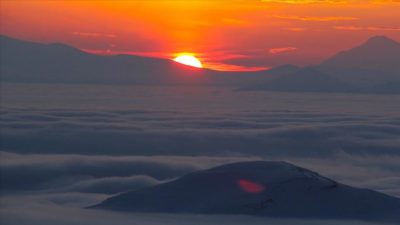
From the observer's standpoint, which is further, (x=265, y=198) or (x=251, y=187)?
(x=251, y=187)

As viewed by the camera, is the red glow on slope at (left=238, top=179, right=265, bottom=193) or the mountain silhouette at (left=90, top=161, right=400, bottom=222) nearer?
the mountain silhouette at (left=90, top=161, right=400, bottom=222)

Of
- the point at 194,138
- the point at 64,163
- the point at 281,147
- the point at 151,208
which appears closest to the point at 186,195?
the point at 151,208

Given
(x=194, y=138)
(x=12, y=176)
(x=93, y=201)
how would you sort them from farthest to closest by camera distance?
(x=194, y=138) < (x=12, y=176) < (x=93, y=201)

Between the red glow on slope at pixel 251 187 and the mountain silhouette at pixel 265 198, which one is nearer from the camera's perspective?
the mountain silhouette at pixel 265 198

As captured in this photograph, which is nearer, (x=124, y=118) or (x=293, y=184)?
(x=293, y=184)

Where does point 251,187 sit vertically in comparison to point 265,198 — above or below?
above

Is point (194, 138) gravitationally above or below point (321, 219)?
above

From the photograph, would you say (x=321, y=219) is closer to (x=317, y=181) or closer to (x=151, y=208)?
(x=317, y=181)

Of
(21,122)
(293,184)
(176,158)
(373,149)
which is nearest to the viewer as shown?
(293,184)
